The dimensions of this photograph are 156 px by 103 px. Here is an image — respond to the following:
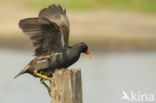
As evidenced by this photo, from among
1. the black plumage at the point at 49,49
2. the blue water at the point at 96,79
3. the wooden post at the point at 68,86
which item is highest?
the black plumage at the point at 49,49

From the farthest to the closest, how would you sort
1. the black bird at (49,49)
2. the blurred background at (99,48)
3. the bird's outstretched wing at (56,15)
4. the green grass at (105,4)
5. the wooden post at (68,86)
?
the green grass at (105,4) → the blurred background at (99,48) → the bird's outstretched wing at (56,15) → the black bird at (49,49) → the wooden post at (68,86)

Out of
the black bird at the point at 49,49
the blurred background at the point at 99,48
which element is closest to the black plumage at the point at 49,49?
the black bird at the point at 49,49

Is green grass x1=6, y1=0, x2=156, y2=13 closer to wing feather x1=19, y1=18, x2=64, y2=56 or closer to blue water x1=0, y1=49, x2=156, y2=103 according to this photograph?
blue water x1=0, y1=49, x2=156, y2=103

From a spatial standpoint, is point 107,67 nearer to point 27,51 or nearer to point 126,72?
point 126,72

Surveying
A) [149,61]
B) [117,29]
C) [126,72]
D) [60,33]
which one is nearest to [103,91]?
[126,72]

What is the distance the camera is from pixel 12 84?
13.7m

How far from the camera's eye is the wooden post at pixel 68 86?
29.2 ft

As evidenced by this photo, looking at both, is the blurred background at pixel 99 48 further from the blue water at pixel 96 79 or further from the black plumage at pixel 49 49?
the black plumage at pixel 49 49

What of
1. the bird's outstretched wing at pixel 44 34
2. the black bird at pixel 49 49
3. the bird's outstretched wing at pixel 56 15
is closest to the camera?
the bird's outstretched wing at pixel 44 34

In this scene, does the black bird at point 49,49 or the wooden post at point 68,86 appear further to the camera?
the black bird at point 49,49

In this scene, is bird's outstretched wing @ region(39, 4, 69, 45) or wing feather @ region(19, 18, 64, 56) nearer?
wing feather @ region(19, 18, 64, 56)

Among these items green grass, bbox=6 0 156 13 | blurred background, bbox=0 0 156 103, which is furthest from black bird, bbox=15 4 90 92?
green grass, bbox=6 0 156 13

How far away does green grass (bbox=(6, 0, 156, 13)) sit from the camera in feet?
74.8

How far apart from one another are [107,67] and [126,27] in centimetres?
602
